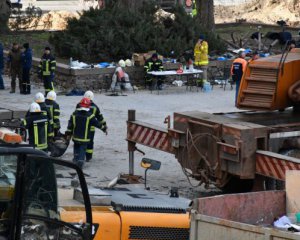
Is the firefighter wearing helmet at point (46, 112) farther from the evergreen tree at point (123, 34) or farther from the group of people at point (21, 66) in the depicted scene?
the evergreen tree at point (123, 34)

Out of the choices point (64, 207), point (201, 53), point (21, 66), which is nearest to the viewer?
point (64, 207)

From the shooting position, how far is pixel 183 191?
16172 mm

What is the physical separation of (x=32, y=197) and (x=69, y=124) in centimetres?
937

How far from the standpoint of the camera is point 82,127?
56.9 feet

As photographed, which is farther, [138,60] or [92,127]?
[138,60]

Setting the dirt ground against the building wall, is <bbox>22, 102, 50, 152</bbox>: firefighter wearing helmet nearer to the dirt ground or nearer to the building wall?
the dirt ground

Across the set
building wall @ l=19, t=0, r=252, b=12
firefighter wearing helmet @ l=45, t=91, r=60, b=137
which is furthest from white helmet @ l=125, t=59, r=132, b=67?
building wall @ l=19, t=0, r=252, b=12

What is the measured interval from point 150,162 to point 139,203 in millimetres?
2707

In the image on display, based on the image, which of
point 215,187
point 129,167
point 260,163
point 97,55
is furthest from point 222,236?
point 97,55

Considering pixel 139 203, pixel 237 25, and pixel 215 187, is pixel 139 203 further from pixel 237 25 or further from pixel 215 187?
pixel 237 25

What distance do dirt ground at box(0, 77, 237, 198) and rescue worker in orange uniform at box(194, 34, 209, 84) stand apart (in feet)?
2.01

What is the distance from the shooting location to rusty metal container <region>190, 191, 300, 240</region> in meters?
9.52

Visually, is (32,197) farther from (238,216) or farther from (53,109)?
(53,109)

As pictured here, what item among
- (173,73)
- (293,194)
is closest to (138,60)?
(173,73)
